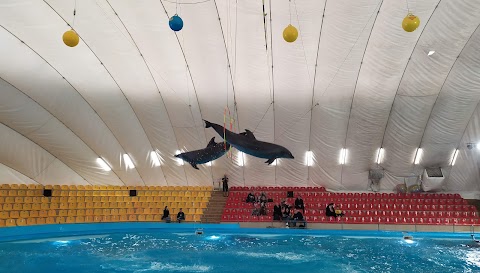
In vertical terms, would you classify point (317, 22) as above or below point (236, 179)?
above

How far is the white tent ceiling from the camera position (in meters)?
13.2

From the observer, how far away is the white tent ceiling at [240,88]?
13172 millimetres

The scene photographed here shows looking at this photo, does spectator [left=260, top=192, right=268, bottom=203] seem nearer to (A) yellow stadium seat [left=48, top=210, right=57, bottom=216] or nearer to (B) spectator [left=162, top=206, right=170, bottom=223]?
(B) spectator [left=162, top=206, right=170, bottom=223]

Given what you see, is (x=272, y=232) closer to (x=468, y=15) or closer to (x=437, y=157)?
(x=437, y=157)

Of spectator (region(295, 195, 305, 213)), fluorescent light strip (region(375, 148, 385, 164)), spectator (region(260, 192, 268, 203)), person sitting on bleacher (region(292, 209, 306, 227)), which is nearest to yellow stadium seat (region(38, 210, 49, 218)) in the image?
spectator (region(260, 192, 268, 203))

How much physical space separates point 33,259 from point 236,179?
12.8 metres

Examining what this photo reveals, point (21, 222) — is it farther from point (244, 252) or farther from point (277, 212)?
point (277, 212)

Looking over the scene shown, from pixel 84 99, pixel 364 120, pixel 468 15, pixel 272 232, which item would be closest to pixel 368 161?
pixel 364 120

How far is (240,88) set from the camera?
16578mm

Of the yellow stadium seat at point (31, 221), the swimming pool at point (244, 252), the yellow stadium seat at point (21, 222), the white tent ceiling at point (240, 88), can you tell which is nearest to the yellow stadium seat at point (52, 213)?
the yellow stadium seat at point (31, 221)

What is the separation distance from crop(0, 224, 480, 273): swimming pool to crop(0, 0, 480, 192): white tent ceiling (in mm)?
5018

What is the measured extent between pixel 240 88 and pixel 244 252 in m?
7.75

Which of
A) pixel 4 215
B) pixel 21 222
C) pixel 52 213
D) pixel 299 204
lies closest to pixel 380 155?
pixel 299 204

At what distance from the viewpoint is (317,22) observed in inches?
528
